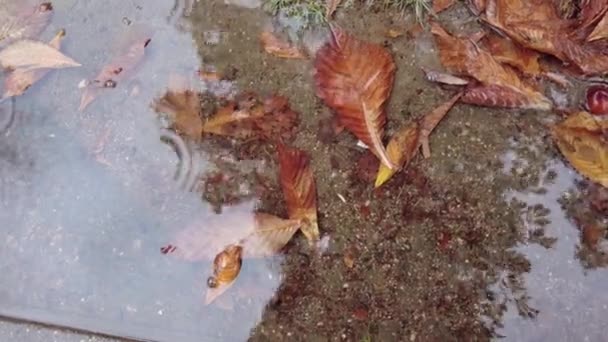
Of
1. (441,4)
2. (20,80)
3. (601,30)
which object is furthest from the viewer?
(20,80)

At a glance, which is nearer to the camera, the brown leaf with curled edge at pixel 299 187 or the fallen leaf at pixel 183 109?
the brown leaf with curled edge at pixel 299 187

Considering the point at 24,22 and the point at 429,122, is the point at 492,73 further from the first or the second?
the point at 24,22

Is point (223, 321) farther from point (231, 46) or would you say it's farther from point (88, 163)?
point (231, 46)

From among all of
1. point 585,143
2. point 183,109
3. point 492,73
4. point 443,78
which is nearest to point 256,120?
point 183,109

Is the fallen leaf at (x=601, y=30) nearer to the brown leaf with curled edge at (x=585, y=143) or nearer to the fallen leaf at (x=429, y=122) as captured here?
the brown leaf with curled edge at (x=585, y=143)

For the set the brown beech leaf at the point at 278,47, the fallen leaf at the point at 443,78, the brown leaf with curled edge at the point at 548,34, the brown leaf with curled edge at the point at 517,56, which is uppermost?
the brown leaf with curled edge at the point at 548,34

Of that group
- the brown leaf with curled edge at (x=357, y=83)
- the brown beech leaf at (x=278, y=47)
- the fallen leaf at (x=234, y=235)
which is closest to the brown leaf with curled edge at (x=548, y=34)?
the brown leaf with curled edge at (x=357, y=83)

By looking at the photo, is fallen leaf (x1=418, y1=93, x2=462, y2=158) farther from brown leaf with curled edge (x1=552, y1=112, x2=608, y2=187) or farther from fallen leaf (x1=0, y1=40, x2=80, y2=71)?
fallen leaf (x1=0, y1=40, x2=80, y2=71)
